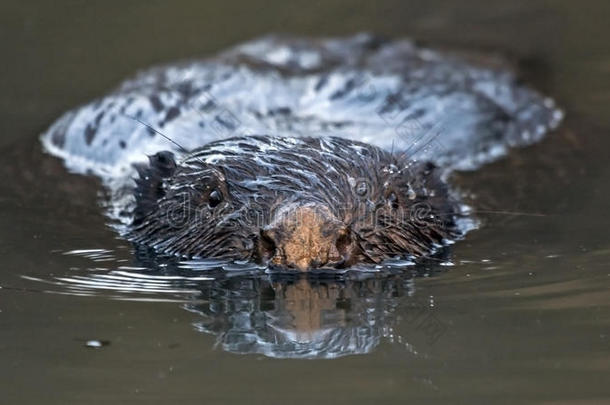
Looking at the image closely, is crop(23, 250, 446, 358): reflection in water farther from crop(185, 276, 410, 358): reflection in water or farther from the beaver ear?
the beaver ear

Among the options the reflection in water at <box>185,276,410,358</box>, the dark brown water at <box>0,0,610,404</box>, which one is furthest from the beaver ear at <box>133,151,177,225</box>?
the reflection in water at <box>185,276,410,358</box>

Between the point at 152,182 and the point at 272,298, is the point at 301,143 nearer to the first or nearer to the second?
the point at 152,182

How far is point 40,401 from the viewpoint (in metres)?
4.44

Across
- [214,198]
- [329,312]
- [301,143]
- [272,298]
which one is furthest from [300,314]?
[301,143]

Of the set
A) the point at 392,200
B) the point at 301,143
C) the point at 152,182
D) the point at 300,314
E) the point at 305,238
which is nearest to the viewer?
the point at 300,314

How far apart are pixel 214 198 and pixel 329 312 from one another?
115cm

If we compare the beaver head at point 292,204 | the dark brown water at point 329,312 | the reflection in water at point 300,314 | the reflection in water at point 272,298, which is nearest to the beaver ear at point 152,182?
the beaver head at point 292,204

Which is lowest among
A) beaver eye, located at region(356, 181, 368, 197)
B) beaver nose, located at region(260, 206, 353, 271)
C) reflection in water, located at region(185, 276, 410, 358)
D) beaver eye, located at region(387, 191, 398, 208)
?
reflection in water, located at region(185, 276, 410, 358)

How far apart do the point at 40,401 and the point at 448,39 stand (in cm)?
832

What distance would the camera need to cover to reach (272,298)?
580 centimetres

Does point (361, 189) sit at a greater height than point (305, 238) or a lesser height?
greater

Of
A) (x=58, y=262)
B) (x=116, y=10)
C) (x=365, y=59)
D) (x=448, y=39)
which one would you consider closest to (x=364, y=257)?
→ (x=58, y=262)

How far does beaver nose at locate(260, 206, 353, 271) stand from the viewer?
576 centimetres

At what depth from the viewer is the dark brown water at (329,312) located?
14.9ft
